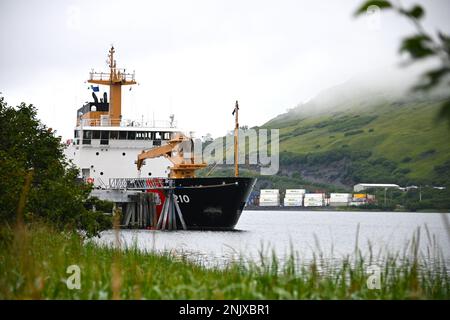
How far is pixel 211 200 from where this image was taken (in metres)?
56.0

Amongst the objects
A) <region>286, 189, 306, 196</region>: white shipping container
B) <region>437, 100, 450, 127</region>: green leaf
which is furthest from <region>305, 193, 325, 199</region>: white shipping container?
<region>437, 100, 450, 127</region>: green leaf

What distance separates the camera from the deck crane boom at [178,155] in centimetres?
5626

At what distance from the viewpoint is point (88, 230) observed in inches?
1214

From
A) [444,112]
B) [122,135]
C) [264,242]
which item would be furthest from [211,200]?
[444,112]

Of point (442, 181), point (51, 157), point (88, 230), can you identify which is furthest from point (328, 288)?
point (442, 181)

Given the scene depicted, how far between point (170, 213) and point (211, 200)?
3855 millimetres

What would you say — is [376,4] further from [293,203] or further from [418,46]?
[293,203]

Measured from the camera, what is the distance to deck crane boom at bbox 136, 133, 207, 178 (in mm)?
56259

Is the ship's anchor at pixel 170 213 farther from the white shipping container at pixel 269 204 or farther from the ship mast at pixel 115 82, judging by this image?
the white shipping container at pixel 269 204

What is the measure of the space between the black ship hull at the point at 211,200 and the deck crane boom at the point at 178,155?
4.99 ft

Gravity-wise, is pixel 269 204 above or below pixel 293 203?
below

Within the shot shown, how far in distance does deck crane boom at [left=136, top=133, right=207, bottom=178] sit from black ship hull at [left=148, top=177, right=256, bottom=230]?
4.99 ft
